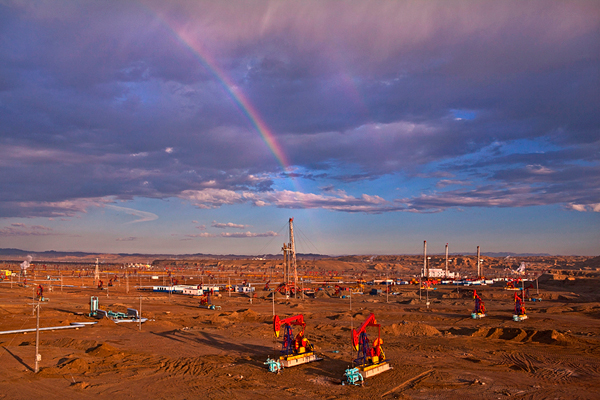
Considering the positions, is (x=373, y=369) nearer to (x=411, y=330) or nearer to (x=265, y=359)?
(x=265, y=359)

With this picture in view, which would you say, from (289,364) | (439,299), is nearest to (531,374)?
(289,364)

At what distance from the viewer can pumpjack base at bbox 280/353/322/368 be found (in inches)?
1195

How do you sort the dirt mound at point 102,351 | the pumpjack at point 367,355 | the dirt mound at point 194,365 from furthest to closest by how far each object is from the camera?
the dirt mound at point 102,351 < the dirt mound at point 194,365 < the pumpjack at point 367,355

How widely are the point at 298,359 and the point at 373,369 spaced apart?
18.8 feet

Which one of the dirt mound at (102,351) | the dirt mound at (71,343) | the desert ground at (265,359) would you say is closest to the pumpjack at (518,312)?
the desert ground at (265,359)

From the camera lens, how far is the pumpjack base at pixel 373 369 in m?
27.8

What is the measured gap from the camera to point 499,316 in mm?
63250

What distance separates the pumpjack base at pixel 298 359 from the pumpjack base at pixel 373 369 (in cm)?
518

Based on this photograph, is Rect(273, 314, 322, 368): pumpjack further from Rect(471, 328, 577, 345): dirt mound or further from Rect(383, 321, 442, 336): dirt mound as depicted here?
Rect(471, 328, 577, 345): dirt mound

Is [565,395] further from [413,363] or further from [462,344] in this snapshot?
[462,344]

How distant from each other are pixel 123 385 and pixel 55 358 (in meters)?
8.55

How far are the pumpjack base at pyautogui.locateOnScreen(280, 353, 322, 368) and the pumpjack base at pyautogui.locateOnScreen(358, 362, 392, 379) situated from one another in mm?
5184

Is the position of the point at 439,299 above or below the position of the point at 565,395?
below

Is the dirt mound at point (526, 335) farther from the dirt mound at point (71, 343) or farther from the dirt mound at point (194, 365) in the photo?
the dirt mound at point (71, 343)
